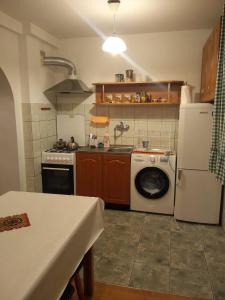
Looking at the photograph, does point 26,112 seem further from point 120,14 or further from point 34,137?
point 120,14

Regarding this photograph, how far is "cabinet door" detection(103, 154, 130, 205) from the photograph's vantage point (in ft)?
10.8

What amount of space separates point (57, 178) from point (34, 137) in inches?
27.3

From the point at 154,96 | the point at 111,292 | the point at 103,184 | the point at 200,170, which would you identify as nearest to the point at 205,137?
the point at 200,170

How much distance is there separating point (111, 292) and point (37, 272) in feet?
3.84

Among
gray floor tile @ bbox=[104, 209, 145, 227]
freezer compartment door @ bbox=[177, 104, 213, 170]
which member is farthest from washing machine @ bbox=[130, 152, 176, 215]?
freezer compartment door @ bbox=[177, 104, 213, 170]

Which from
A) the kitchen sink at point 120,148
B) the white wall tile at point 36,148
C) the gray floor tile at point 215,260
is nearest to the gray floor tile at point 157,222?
the gray floor tile at point 215,260

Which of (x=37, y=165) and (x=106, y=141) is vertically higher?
(x=106, y=141)

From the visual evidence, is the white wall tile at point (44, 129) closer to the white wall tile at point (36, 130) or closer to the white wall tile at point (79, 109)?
the white wall tile at point (36, 130)

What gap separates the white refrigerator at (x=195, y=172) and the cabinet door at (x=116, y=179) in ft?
2.28

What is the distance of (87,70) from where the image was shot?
12.3 ft

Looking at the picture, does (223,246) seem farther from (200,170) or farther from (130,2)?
(130,2)

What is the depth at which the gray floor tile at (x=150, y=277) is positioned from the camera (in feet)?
6.45

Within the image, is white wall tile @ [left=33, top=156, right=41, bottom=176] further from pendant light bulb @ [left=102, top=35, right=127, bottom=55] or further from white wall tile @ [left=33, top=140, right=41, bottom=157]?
pendant light bulb @ [left=102, top=35, right=127, bottom=55]

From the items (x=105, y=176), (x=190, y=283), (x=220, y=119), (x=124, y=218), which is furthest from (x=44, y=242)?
(x=105, y=176)
